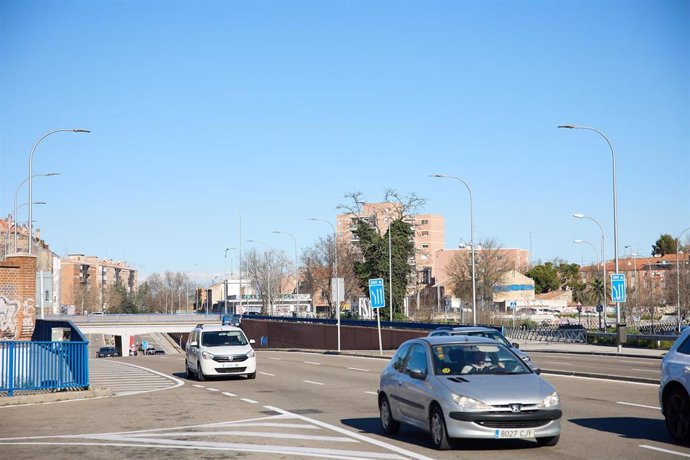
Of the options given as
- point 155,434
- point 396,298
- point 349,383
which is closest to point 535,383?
point 155,434

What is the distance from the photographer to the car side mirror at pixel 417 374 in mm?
12883

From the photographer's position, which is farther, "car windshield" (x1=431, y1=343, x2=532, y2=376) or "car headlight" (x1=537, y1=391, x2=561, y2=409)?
"car windshield" (x1=431, y1=343, x2=532, y2=376)

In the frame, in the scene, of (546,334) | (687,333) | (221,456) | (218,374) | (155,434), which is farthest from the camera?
(546,334)

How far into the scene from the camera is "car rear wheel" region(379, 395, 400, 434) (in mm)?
14117

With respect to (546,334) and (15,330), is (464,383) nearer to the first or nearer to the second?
(15,330)

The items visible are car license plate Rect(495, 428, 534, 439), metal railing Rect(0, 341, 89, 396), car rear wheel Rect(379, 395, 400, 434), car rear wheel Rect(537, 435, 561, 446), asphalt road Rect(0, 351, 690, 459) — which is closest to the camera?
car license plate Rect(495, 428, 534, 439)

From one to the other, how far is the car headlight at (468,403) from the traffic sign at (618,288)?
30421mm

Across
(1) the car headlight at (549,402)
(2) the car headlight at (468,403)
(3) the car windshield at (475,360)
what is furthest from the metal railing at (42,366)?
(1) the car headlight at (549,402)

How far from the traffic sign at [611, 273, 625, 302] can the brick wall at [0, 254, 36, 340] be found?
2448 cm

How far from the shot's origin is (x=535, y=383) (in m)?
12.2

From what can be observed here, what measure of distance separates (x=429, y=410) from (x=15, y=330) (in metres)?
20.7

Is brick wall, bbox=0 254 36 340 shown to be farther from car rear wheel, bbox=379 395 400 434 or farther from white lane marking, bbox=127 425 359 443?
car rear wheel, bbox=379 395 400 434

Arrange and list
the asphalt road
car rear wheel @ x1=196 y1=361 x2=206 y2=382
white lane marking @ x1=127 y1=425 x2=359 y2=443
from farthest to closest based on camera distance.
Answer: car rear wheel @ x1=196 y1=361 x2=206 y2=382
white lane marking @ x1=127 y1=425 x2=359 y2=443
the asphalt road

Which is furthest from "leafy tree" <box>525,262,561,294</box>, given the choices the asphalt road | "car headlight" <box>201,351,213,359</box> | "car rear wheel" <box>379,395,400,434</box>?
"car rear wheel" <box>379,395,400,434</box>
